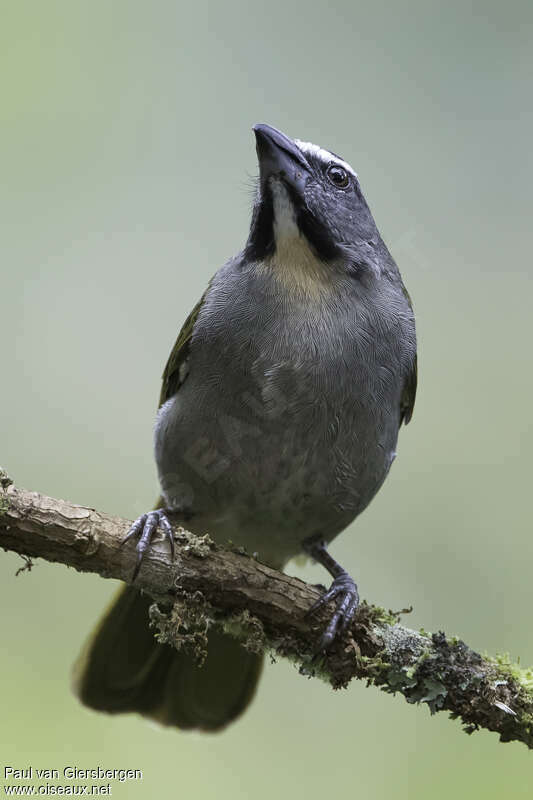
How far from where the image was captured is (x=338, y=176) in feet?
12.6

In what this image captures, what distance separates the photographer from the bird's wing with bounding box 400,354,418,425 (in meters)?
3.91

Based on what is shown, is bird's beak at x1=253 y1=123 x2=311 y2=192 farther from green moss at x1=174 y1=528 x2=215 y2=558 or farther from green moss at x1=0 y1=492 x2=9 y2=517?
green moss at x1=0 y1=492 x2=9 y2=517

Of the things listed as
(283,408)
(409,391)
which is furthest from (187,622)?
(409,391)

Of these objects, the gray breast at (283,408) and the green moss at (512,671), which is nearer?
the green moss at (512,671)

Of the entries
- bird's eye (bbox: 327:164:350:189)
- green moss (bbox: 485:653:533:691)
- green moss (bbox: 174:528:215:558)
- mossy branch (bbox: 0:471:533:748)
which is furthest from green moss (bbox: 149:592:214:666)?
bird's eye (bbox: 327:164:350:189)

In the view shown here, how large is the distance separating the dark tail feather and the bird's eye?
2.01 m

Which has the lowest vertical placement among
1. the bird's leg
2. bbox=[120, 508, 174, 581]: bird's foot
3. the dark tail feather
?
the dark tail feather

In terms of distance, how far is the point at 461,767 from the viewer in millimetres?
4211

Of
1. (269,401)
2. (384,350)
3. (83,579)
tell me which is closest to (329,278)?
(384,350)

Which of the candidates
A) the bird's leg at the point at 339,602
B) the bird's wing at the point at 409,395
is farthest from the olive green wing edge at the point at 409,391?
the bird's leg at the point at 339,602

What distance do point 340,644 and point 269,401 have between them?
0.95 m

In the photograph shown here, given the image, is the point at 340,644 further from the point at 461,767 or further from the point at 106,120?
the point at 106,120

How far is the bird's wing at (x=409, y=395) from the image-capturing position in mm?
3912

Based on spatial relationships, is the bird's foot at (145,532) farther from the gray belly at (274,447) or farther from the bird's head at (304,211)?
the bird's head at (304,211)
